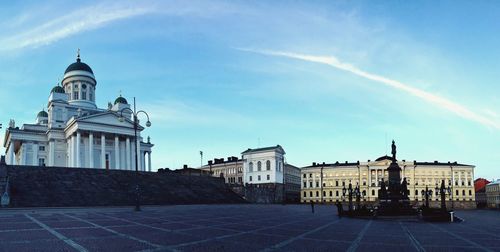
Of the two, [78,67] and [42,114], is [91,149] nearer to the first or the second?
[78,67]

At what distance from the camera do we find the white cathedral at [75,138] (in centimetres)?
7988

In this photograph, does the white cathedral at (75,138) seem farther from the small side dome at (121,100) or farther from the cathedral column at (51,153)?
the small side dome at (121,100)

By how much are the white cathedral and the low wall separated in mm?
22583

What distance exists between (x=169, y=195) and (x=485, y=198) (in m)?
142

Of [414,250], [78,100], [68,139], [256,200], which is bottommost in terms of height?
[256,200]

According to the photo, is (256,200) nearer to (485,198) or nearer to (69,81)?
(69,81)

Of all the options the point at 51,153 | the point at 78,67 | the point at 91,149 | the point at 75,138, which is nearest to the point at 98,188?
the point at 91,149

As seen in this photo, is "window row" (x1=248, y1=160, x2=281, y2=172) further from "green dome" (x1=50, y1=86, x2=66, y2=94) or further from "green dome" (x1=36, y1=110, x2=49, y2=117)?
"green dome" (x1=36, y1=110, x2=49, y2=117)

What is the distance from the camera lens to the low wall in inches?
1672

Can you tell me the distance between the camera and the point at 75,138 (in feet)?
260

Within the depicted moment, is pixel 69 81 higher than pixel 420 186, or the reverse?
pixel 69 81

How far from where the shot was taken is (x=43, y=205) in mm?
40125

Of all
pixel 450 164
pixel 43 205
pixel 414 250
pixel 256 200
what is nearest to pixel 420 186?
pixel 450 164

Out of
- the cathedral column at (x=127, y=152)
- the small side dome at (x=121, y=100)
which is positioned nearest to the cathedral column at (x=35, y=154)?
the cathedral column at (x=127, y=152)
